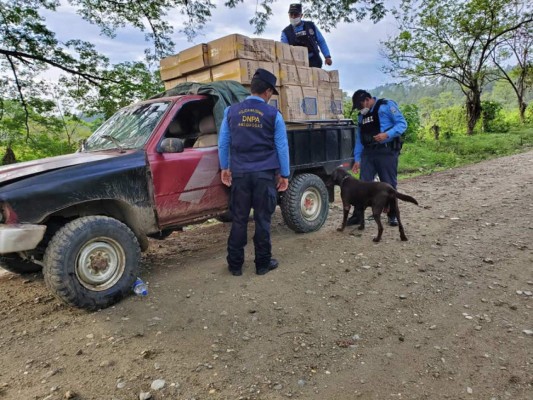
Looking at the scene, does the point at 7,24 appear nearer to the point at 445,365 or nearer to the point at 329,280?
the point at 329,280

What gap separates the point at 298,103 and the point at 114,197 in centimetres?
283

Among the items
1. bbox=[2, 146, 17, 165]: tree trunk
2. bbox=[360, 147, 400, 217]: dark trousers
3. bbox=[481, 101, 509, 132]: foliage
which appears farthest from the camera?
bbox=[481, 101, 509, 132]: foliage

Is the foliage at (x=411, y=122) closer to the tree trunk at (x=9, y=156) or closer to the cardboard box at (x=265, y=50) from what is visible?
the cardboard box at (x=265, y=50)

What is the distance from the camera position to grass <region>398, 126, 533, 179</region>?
1181 centimetres

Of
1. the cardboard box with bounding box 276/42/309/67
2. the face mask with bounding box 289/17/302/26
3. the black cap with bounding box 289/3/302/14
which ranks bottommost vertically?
the cardboard box with bounding box 276/42/309/67

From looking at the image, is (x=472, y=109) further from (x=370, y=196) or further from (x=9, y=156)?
(x=9, y=156)

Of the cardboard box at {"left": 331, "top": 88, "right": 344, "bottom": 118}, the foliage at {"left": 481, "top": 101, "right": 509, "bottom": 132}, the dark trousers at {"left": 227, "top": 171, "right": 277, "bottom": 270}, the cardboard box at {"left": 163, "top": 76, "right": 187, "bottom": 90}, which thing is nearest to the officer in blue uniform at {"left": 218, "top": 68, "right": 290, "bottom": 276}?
the dark trousers at {"left": 227, "top": 171, "right": 277, "bottom": 270}

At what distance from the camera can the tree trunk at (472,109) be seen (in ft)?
64.8

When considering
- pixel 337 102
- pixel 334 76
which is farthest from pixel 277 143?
pixel 334 76

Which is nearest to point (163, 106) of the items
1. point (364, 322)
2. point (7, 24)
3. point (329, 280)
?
point (329, 280)

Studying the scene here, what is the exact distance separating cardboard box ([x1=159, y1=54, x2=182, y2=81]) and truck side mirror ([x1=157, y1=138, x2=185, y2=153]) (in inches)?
85.6

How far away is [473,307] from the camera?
3.19 meters

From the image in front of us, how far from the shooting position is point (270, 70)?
5105 mm

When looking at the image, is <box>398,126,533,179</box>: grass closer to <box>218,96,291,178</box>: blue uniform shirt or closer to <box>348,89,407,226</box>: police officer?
<box>348,89,407,226</box>: police officer
